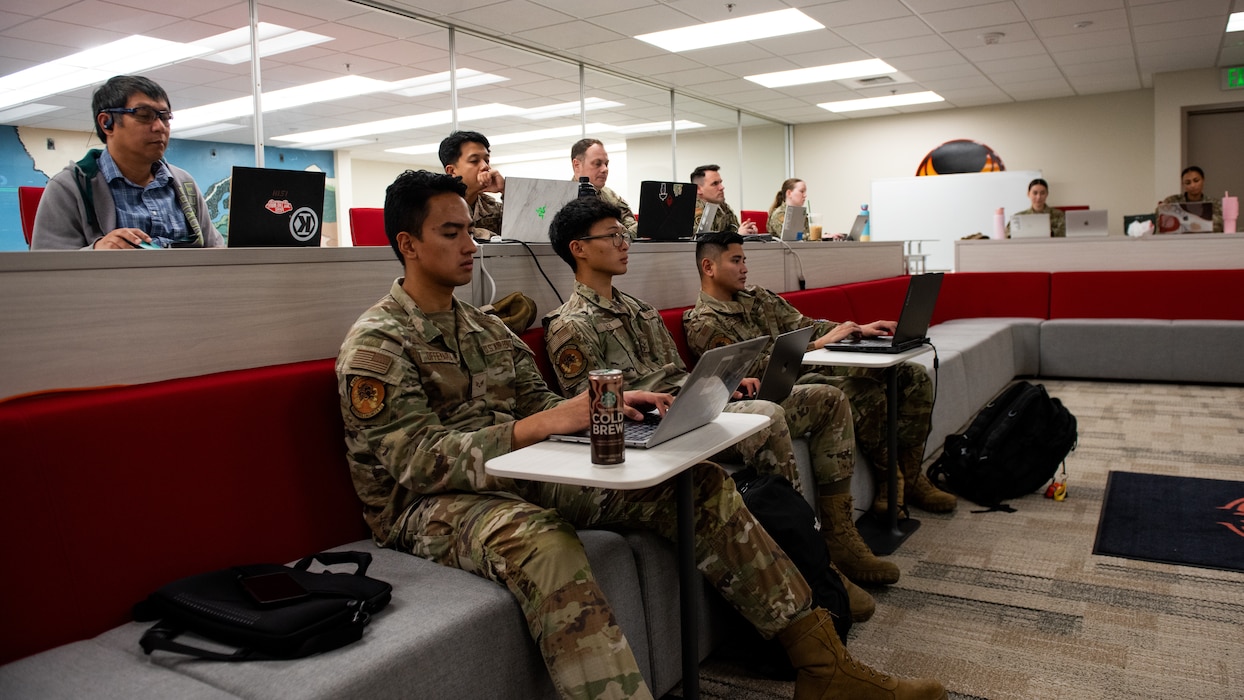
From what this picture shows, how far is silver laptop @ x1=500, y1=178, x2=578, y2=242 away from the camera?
2930 millimetres

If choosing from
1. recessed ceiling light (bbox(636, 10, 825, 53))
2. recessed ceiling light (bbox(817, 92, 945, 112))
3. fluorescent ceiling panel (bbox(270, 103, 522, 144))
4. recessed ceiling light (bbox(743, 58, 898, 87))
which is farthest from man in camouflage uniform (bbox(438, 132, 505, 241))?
recessed ceiling light (bbox(817, 92, 945, 112))

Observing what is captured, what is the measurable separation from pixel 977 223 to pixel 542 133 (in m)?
6.06

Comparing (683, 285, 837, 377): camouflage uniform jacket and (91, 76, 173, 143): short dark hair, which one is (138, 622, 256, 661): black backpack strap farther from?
(683, 285, 837, 377): camouflage uniform jacket

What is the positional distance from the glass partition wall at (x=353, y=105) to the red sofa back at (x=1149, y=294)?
4633 mm

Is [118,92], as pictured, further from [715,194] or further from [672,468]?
[715,194]

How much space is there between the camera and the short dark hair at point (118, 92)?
2.44 meters

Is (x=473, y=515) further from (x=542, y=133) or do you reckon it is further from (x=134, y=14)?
(x=542, y=133)

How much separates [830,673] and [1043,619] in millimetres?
913

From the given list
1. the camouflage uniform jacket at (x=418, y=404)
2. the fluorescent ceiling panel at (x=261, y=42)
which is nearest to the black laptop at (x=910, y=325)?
the camouflage uniform jacket at (x=418, y=404)

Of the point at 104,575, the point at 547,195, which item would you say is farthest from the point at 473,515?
the point at 547,195

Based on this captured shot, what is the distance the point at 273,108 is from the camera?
9.11 m

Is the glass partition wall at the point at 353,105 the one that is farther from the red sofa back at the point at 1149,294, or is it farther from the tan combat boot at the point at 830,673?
the red sofa back at the point at 1149,294

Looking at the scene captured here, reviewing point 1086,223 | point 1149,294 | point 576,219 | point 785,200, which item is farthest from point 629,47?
point 576,219

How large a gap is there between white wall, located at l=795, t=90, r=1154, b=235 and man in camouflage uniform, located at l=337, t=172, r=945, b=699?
429 inches
